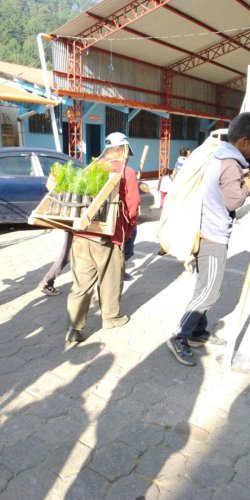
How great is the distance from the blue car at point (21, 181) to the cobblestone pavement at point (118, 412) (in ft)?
10.1

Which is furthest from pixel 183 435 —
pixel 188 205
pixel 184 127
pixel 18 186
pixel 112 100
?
pixel 184 127

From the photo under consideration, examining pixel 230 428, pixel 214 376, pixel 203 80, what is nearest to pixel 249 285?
pixel 214 376

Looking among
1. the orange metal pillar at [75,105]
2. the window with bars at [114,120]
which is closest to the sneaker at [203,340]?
the orange metal pillar at [75,105]

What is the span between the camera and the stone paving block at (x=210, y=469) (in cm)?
196

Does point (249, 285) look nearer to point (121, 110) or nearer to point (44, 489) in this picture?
point (44, 489)

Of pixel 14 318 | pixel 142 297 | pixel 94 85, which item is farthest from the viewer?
pixel 94 85

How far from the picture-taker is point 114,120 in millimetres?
16734

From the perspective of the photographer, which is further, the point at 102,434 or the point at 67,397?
the point at 67,397

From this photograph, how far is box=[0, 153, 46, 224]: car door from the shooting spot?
6898mm

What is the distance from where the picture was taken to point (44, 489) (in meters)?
1.92

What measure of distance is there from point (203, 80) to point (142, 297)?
65.0 ft

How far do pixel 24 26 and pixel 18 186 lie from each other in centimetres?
7144

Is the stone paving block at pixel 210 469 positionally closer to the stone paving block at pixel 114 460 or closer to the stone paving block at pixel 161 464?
the stone paving block at pixel 161 464

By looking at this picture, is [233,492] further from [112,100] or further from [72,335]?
[112,100]
